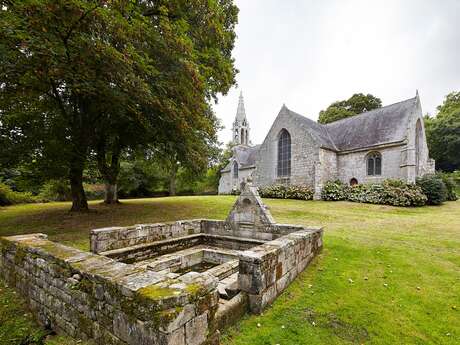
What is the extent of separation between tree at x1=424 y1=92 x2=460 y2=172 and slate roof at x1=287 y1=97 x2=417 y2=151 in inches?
659

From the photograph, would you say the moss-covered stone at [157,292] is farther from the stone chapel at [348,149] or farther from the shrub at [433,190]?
the shrub at [433,190]

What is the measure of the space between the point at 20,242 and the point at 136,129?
8.57 meters

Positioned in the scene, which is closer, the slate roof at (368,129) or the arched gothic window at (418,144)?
the slate roof at (368,129)

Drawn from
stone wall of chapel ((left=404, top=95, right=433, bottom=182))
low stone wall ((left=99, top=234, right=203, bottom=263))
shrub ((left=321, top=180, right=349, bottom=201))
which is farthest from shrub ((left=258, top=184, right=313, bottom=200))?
low stone wall ((left=99, top=234, right=203, bottom=263))

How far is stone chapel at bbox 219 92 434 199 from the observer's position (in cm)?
1895

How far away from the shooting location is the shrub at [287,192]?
20609 mm

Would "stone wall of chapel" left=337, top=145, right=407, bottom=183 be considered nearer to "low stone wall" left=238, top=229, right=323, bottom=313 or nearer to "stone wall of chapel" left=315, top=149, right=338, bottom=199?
"stone wall of chapel" left=315, top=149, right=338, bottom=199

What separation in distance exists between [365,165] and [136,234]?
21.2 m

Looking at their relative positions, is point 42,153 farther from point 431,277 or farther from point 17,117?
point 431,277

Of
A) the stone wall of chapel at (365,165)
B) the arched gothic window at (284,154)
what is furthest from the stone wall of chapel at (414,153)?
the arched gothic window at (284,154)

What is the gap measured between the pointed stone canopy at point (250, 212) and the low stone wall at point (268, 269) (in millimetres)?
1796

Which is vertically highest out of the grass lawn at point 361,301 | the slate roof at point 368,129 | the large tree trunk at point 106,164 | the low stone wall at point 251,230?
the slate roof at point 368,129

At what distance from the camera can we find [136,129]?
11883mm

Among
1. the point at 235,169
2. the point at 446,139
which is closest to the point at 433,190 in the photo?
the point at 446,139
